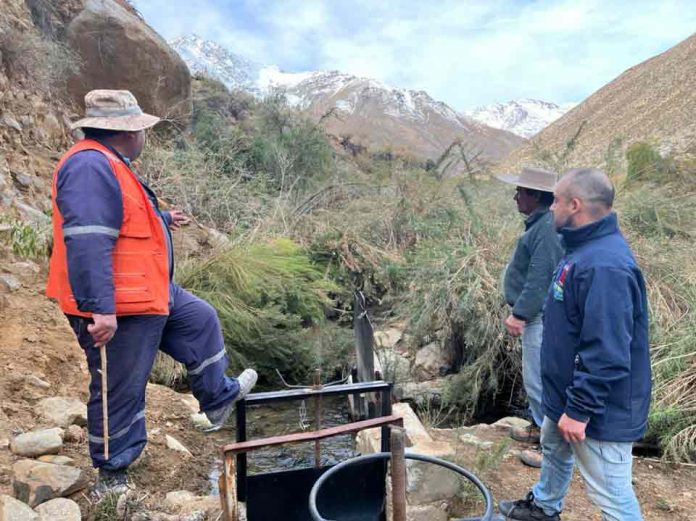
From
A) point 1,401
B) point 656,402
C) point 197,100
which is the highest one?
point 197,100

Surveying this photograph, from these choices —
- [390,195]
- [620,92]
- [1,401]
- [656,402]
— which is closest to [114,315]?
[1,401]

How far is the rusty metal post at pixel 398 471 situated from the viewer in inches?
74.0

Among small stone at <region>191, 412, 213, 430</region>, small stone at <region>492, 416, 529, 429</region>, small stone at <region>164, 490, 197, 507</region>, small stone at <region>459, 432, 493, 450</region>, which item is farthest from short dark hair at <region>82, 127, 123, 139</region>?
small stone at <region>492, 416, 529, 429</region>

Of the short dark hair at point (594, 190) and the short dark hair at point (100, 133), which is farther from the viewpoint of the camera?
the short dark hair at point (100, 133)

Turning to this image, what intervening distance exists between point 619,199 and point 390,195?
3.40 metres

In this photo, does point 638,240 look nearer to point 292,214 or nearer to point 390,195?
point 390,195

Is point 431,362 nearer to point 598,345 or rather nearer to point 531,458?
point 531,458

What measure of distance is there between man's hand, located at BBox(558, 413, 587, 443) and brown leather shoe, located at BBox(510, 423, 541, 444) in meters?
2.02

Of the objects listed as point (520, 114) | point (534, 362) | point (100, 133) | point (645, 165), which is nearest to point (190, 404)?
point (100, 133)

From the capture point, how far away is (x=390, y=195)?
927 centimetres

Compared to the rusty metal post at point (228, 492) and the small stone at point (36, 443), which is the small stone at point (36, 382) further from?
the rusty metal post at point (228, 492)

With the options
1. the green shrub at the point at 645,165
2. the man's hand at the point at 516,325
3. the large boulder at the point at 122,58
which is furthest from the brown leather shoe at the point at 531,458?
the large boulder at the point at 122,58

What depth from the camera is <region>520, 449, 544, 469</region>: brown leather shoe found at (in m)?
3.78

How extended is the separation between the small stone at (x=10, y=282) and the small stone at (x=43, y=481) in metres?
2.35
